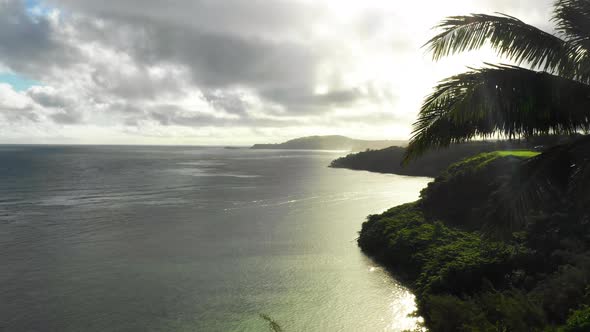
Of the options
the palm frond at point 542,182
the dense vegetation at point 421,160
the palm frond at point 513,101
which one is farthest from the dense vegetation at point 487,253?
the dense vegetation at point 421,160

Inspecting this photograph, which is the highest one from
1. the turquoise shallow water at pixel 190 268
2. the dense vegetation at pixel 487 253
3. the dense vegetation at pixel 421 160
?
the dense vegetation at pixel 421 160

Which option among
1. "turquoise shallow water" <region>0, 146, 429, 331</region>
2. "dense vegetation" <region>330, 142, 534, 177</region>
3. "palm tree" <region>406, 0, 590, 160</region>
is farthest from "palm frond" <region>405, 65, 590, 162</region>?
"dense vegetation" <region>330, 142, 534, 177</region>

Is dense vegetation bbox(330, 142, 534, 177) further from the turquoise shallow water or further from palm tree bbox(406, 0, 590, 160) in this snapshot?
palm tree bbox(406, 0, 590, 160)

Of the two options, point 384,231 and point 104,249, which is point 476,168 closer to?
point 384,231

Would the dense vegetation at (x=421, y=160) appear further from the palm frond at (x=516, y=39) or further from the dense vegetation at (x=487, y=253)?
the palm frond at (x=516, y=39)

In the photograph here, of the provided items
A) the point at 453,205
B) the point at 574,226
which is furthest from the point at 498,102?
the point at 453,205
